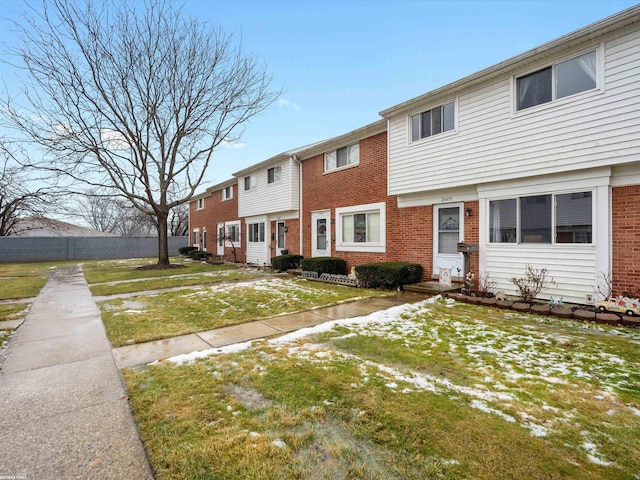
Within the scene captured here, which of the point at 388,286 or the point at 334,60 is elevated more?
the point at 334,60

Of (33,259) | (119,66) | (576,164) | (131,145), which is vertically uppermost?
(119,66)

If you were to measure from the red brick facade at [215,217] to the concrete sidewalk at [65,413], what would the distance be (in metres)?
15.4

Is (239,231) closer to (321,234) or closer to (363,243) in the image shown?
(321,234)

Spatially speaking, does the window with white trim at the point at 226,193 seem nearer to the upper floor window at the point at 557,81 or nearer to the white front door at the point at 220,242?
the white front door at the point at 220,242

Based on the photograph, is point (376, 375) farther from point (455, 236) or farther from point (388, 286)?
point (455, 236)

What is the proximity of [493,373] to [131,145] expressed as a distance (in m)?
19.2

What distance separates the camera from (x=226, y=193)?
2202 cm

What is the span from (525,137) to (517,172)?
0.80 metres

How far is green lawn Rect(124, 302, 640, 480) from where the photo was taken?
6.95 ft

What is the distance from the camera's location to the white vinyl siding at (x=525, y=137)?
5973mm

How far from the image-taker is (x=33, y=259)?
26.6 metres

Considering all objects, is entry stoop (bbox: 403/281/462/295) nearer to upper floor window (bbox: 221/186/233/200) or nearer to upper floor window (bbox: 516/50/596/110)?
upper floor window (bbox: 516/50/596/110)

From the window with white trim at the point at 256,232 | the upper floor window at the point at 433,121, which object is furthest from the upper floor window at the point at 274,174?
the upper floor window at the point at 433,121

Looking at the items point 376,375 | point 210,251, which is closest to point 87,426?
point 376,375
